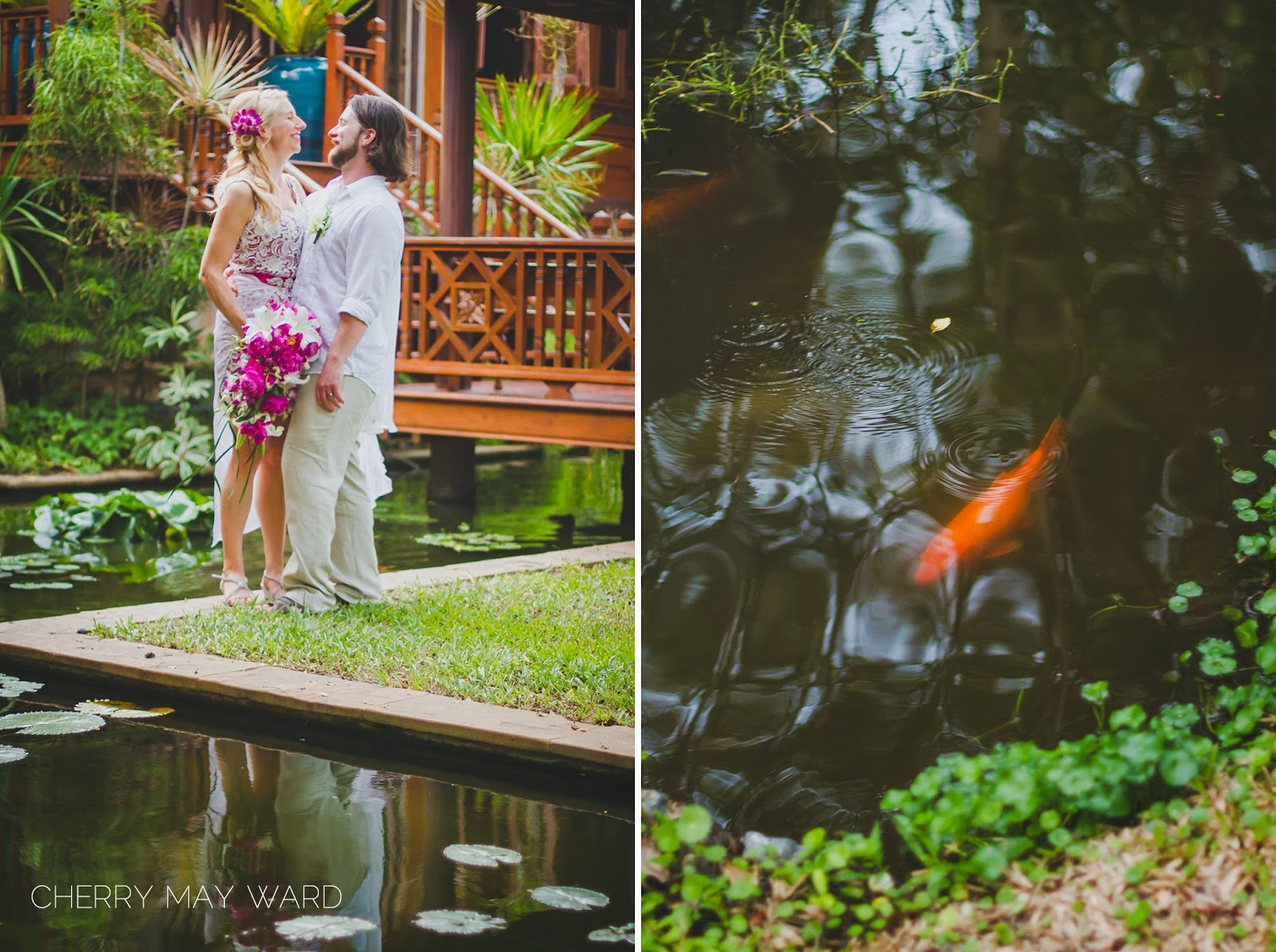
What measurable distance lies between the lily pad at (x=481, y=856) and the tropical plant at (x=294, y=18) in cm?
566

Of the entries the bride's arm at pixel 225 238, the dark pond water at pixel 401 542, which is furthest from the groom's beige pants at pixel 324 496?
the dark pond water at pixel 401 542

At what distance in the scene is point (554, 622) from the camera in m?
4.39

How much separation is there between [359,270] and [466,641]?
1.20 m

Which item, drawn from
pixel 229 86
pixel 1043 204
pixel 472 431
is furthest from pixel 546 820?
pixel 229 86

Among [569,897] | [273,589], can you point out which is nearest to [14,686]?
[273,589]

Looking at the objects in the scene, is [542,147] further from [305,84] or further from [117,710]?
[117,710]

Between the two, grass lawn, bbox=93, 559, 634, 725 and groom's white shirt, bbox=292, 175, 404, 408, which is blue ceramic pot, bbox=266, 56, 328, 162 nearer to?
groom's white shirt, bbox=292, 175, 404, 408

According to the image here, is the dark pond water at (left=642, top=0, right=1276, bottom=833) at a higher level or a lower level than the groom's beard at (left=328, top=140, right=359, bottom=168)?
lower

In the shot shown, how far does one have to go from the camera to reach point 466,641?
13.4 feet

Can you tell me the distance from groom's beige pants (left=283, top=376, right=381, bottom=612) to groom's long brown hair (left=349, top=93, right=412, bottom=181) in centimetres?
69

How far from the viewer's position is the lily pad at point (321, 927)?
2.30m

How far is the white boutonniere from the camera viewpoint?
432 cm

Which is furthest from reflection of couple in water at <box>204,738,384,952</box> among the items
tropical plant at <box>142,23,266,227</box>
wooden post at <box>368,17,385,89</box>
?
tropical plant at <box>142,23,266,227</box>

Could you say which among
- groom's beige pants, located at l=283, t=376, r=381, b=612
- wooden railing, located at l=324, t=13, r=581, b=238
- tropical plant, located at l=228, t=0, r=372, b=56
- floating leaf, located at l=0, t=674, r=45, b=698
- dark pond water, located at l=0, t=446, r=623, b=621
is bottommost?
floating leaf, located at l=0, t=674, r=45, b=698
